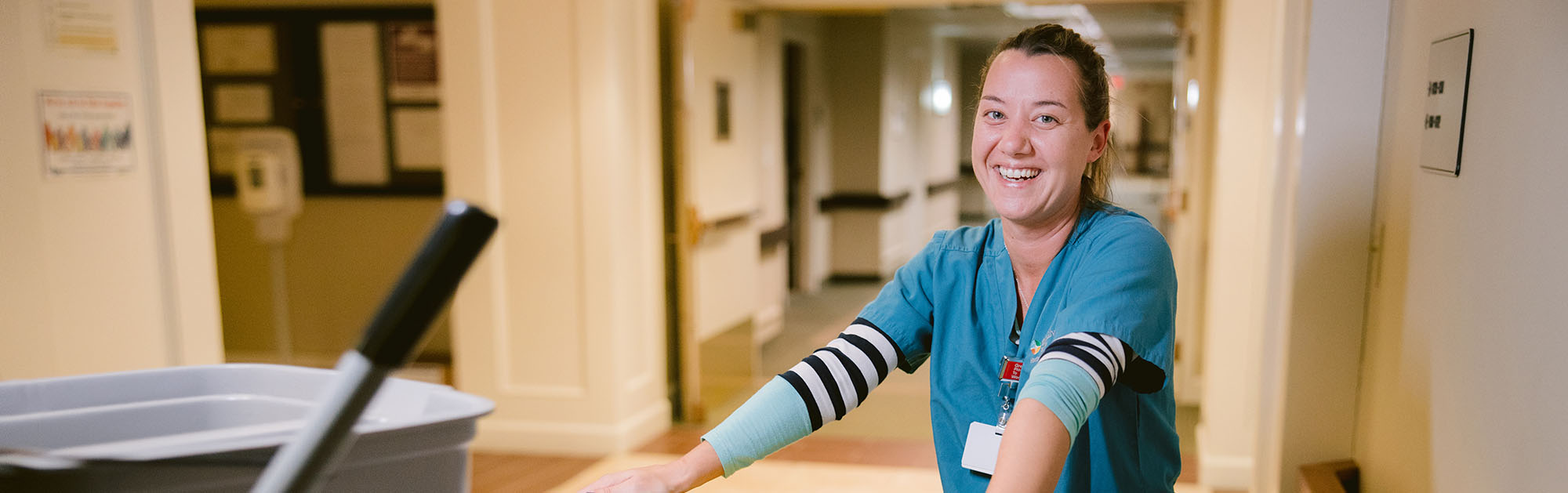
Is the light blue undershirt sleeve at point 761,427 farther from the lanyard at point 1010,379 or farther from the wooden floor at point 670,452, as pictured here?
the wooden floor at point 670,452

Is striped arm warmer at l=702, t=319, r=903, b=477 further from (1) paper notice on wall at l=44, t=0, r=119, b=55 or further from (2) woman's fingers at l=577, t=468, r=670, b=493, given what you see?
(1) paper notice on wall at l=44, t=0, r=119, b=55

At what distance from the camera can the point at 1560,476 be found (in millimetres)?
1162

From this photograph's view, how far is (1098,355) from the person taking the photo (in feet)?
3.46

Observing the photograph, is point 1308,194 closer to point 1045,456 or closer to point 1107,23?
point 1045,456

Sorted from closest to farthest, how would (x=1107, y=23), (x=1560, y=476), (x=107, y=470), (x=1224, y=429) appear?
(x=107, y=470)
(x=1560, y=476)
(x=1224, y=429)
(x=1107, y=23)

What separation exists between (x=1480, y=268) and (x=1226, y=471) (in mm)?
2657

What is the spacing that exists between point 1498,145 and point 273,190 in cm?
483

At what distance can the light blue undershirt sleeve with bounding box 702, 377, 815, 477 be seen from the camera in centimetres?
119

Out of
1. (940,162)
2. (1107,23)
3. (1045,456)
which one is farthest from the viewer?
(940,162)

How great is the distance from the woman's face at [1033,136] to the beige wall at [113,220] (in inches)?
87.3

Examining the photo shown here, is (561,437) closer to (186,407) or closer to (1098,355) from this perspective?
(186,407)

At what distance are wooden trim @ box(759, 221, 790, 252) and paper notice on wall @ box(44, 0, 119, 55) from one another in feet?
12.4

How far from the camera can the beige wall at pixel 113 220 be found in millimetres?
2277

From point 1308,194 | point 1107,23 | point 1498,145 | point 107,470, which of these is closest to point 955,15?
point 1107,23
